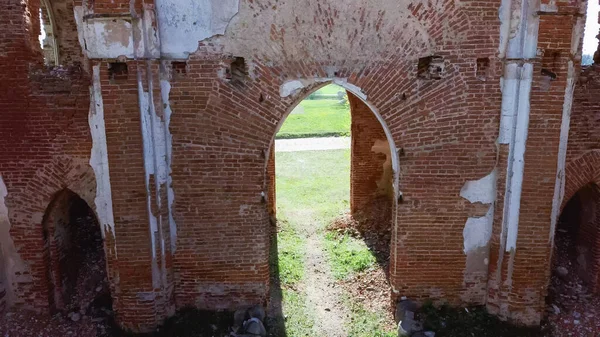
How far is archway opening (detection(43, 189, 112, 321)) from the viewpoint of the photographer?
6.41m

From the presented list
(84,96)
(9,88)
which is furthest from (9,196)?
(84,96)

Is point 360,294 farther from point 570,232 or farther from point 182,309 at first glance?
point 570,232

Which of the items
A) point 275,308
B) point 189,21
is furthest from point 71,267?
point 189,21

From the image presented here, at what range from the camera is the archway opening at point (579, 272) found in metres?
6.23

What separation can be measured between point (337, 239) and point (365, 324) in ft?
10.8

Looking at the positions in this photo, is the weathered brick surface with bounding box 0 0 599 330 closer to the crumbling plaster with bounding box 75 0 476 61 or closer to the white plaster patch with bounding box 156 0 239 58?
the crumbling plaster with bounding box 75 0 476 61

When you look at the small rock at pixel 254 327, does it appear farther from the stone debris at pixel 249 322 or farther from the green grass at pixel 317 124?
the green grass at pixel 317 124

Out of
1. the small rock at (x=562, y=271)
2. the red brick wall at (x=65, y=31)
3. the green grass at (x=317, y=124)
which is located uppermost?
the red brick wall at (x=65, y=31)

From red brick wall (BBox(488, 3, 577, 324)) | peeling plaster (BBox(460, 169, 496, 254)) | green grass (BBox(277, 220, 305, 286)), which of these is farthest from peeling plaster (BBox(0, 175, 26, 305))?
red brick wall (BBox(488, 3, 577, 324))

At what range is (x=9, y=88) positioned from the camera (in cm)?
575

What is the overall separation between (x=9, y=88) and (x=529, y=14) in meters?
7.15

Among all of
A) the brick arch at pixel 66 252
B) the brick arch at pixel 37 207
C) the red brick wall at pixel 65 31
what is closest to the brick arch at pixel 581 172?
the brick arch at pixel 37 207

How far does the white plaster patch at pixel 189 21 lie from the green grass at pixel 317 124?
61.4 ft

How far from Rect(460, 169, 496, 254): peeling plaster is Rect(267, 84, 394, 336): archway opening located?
1.78m
